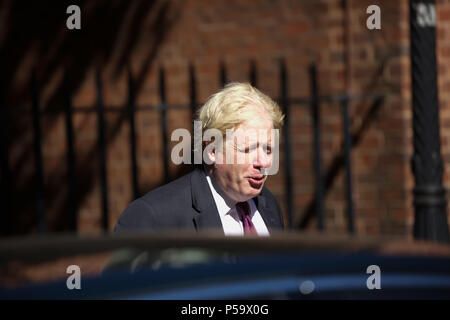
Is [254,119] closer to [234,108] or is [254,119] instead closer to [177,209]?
[234,108]

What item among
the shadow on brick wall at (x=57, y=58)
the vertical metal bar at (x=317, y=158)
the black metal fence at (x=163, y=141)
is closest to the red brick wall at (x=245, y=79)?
the shadow on brick wall at (x=57, y=58)

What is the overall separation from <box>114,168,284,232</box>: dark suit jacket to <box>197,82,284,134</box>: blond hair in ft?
0.78

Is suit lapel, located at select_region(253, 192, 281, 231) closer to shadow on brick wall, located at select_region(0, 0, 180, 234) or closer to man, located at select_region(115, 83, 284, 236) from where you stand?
man, located at select_region(115, 83, 284, 236)

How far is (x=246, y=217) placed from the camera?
325 centimetres

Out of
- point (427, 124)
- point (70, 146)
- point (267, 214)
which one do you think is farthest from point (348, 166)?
point (267, 214)

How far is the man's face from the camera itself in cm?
312

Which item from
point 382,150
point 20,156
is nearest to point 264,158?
point 382,150

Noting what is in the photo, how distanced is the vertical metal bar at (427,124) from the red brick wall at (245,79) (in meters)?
1.62

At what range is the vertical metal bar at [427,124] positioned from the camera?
455cm

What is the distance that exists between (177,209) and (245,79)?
11.9ft

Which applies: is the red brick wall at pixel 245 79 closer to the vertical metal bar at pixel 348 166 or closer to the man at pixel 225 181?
the vertical metal bar at pixel 348 166

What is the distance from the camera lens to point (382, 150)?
6277mm

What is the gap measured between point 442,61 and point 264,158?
11.5ft

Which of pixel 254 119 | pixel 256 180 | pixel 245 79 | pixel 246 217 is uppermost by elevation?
pixel 245 79
